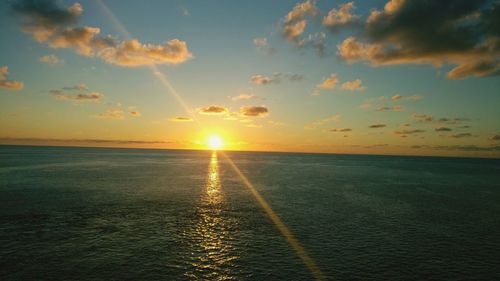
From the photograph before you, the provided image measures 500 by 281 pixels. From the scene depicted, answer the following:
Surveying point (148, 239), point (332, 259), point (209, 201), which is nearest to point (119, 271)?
point (148, 239)

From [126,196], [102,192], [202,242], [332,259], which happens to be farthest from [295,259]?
[102,192]

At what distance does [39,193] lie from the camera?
4972cm

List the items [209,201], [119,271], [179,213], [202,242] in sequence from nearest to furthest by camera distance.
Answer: [119,271]
[202,242]
[179,213]
[209,201]

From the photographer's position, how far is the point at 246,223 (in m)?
33.9

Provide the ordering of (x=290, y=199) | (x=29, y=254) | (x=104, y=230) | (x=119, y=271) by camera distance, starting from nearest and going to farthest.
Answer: (x=119, y=271) → (x=29, y=254) → (x=104, y=230) → (x=290, y=199)

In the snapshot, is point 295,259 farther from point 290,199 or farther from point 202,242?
point 290,199

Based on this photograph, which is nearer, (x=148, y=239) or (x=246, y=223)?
(x=148, y=239)

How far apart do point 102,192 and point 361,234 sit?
45.1 m

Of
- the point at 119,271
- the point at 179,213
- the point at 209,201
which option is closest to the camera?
the point at 119,271

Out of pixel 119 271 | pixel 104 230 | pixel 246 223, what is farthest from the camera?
pixel 246 223

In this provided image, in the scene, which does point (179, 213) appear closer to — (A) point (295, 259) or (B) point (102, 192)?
(A) point (295, 259)

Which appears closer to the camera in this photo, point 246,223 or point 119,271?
point 119,271

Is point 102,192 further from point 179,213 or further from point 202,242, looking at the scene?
point 202,242

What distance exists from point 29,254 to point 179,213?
57.4 ft
